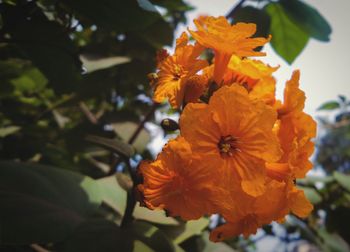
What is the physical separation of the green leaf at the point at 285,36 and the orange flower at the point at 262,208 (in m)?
0.91

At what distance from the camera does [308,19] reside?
5.17 ft

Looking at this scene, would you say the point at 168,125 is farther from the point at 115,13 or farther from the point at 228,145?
the point at 115,13

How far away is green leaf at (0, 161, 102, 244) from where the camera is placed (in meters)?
→ 0.95

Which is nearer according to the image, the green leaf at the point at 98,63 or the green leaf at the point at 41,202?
the green leaf at the point at 41,202

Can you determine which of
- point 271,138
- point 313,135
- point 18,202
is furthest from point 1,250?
point 313,135

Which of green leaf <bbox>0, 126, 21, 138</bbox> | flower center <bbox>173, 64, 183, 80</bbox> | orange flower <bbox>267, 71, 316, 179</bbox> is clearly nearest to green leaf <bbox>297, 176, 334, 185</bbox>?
orange flower <bbox>267, 71, 316, 179</bbox>

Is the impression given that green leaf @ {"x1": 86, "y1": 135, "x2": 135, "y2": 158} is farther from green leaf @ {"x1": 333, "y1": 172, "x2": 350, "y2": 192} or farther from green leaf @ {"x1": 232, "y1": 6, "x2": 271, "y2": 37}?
green leaf @ {"x1": 333, "y1": 172, "x2": 350, "y2": 192}

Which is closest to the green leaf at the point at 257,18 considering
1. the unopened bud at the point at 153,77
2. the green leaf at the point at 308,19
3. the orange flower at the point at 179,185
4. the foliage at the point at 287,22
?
the foliage at the point at 287,22

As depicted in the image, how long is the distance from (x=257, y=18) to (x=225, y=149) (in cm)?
91

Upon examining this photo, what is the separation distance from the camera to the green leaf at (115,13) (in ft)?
3.77

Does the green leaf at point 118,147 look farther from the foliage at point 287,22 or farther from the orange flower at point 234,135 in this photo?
the foliage at point 287,22

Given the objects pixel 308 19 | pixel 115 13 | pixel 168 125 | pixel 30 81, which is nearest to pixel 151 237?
pixel 168 125

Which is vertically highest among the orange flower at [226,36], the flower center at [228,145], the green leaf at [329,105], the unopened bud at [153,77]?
the orange flower at [226,36]

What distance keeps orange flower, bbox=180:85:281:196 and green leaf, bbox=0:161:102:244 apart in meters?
0.56
